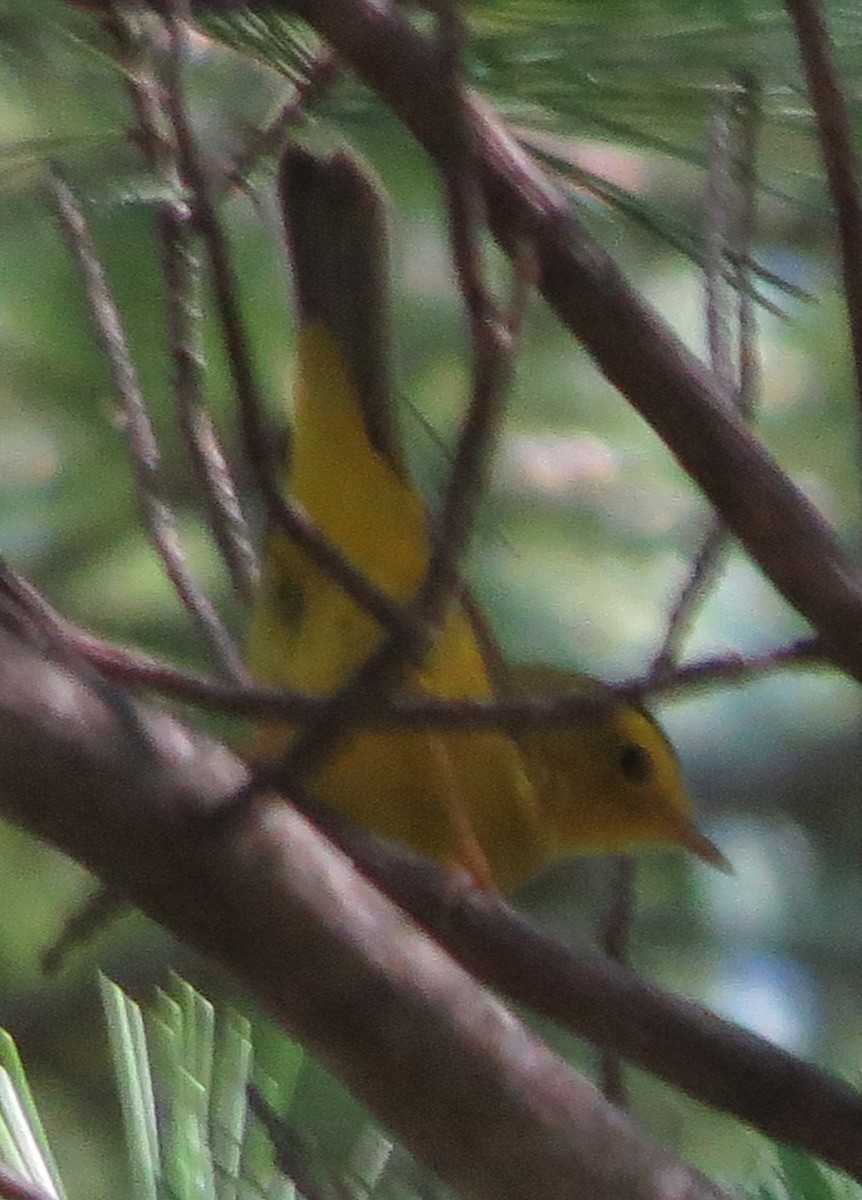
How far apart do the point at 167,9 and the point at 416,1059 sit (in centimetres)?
33

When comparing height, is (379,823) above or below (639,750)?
below

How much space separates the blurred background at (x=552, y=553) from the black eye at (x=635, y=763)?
0.34ft

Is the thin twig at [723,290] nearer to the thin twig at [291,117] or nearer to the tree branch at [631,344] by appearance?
the tree branch at [631,344]

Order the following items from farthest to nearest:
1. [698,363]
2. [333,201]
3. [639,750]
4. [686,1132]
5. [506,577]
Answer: [506,577], [686,1132], [639,750], [333,201], [698,363]

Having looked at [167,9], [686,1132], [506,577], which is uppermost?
[506,577]

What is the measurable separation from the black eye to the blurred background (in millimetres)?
105

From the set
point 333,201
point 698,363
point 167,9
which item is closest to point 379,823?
point 333,201

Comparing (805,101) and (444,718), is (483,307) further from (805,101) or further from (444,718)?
(805,101)

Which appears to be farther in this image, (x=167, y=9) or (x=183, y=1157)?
(x=183, y=1157)

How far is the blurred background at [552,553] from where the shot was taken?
4.33 ft

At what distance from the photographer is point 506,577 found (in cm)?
164

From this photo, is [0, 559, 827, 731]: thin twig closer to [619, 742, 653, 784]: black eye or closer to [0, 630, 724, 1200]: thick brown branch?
[0, 630, 724, 1200]: thick brown branch

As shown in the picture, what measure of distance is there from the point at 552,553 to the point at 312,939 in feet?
4.03

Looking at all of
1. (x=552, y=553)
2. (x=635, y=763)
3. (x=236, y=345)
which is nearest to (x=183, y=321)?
(x=236, y=345)
